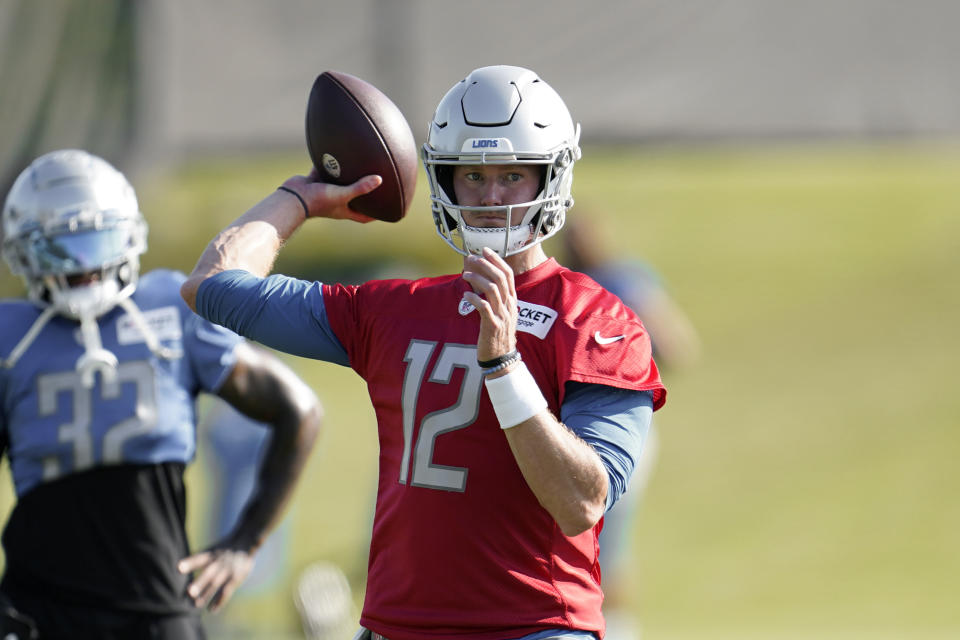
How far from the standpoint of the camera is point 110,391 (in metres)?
3.64

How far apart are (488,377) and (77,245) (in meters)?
1.62

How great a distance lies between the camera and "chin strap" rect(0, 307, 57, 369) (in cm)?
361

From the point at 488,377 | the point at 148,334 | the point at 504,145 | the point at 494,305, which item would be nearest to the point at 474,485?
the point at 488,377

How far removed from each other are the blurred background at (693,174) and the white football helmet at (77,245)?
4.68m

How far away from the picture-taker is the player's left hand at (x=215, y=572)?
143 inches

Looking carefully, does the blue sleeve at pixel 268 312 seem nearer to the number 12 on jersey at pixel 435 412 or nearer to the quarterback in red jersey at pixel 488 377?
the quarterback in red jersey at pixel 488 377

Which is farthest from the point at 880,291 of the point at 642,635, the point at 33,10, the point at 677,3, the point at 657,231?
the point at 33,10

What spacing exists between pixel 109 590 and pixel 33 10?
8.07 m

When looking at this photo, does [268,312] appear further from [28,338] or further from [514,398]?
[28,338]

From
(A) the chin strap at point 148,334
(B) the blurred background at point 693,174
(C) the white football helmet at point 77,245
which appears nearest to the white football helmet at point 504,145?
(A) the chin strap at point 148,334

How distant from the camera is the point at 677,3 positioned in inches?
429

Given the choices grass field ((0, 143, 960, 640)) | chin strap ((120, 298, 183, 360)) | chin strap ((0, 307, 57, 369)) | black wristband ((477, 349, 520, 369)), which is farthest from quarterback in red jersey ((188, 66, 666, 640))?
grass field ((0, 143, 960, 640))

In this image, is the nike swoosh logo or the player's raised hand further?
the player's raised hand

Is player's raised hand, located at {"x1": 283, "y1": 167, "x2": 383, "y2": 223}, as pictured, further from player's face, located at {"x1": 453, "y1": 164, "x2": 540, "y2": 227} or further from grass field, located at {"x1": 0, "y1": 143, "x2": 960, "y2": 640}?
grass field, located at {"x1": 0, "y1": 143, "x2": 960, "y2": 640}
